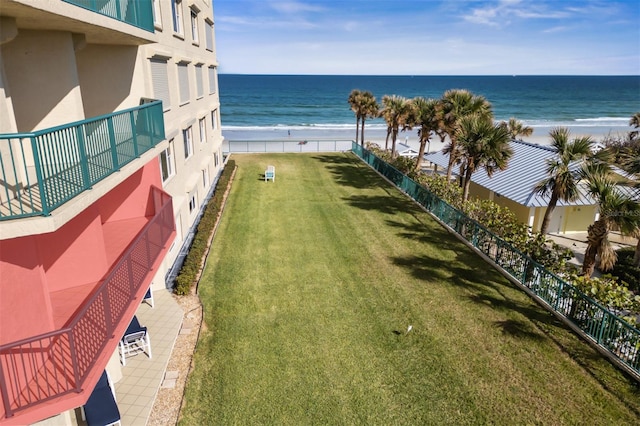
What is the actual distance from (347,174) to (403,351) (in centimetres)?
2337

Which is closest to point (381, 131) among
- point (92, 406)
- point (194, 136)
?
point (194, 136)

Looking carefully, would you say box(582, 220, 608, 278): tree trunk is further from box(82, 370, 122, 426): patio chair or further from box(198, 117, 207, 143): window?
box(198, 117, 207, 143): window

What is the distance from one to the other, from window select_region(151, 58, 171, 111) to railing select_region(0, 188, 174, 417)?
23.5 feet

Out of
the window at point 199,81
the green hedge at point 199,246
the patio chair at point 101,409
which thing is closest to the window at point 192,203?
the green hedge at point 199,246

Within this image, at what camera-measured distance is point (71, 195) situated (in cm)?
639

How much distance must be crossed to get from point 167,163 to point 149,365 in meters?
8.30

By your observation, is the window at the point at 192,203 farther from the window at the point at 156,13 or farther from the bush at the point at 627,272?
the bush at the point at 627,272

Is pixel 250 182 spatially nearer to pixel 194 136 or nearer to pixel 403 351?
pixel 194 136

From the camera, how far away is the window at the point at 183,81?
62.2 ft

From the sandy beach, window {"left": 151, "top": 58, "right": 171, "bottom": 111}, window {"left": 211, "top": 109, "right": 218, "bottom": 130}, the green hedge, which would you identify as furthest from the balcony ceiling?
the sandy beach

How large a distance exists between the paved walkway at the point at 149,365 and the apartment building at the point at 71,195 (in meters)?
0.52

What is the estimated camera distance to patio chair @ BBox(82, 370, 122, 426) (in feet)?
26.9

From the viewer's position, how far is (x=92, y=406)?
8.40 metres

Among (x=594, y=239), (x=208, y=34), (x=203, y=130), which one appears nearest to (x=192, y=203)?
(x=203, y=130)
